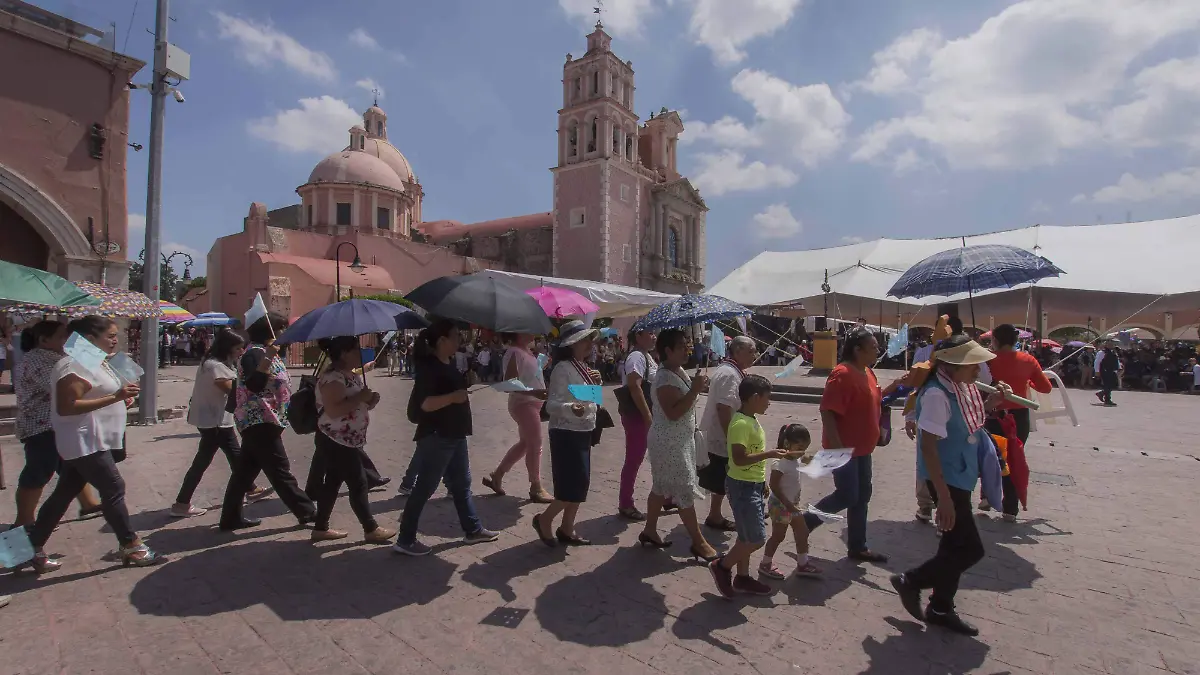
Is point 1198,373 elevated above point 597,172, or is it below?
below

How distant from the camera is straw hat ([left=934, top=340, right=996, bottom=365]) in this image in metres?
3.02

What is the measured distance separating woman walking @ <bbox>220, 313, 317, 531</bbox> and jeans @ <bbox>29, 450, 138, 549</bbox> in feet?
2.70

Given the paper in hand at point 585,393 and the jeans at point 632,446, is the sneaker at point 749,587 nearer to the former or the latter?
the paper in hand at point 585,393

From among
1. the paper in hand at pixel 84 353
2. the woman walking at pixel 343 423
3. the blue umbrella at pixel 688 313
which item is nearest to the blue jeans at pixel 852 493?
the blue umbrella at pixel 688 313

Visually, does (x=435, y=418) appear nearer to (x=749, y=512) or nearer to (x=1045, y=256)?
(x=749, y=512)

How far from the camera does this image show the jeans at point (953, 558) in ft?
9.75

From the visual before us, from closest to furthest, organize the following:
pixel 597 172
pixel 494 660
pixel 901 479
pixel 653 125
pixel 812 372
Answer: pixel 494 660 < pixel 901 479 < pixel 812 372 < pixel 597 172 < pixel 653 125

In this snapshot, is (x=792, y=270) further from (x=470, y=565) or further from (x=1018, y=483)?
(x=470, y=565)

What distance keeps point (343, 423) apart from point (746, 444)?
2.52 metres

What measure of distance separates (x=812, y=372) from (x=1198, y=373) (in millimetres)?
8913

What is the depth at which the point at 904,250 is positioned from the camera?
18156 millimetres

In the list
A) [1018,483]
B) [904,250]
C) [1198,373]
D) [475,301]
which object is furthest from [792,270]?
[475,301]

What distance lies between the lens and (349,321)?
4199 millimetres

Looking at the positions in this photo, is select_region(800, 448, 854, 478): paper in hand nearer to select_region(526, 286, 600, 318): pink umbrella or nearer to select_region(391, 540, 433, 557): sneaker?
select_region(391, 540, 433, 557): sneaker
